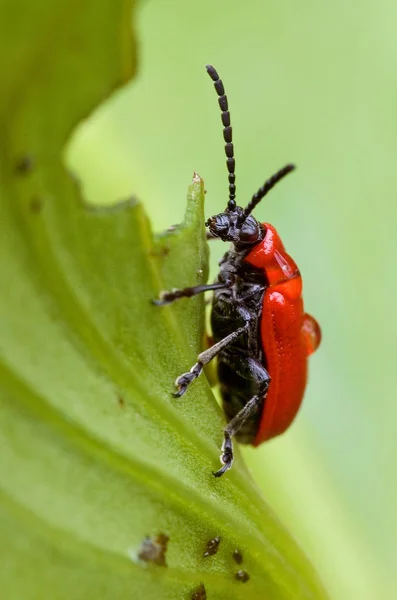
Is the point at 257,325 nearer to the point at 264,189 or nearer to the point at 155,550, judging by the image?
the point at 264,189

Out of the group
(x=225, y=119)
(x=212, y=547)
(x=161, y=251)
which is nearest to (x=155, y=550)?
(x=212, y=547)

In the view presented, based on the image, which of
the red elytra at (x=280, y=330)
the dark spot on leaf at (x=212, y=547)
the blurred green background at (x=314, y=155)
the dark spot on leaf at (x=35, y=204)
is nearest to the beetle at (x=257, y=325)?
the red elytra at (x=280, y=330)

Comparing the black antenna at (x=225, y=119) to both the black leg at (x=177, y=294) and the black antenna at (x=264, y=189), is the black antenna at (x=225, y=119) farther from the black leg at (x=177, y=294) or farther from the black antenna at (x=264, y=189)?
the black leg at (x=177, y=294)

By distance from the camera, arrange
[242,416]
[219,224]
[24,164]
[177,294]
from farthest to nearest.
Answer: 1. [219,224]
2. [242,416]
3. [177,294]
4. [24,164]

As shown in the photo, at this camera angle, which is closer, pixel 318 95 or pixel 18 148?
pixel 18 148

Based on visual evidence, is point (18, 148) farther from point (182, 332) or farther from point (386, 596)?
point (386, 596)

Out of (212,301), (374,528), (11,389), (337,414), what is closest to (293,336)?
(212,301)
